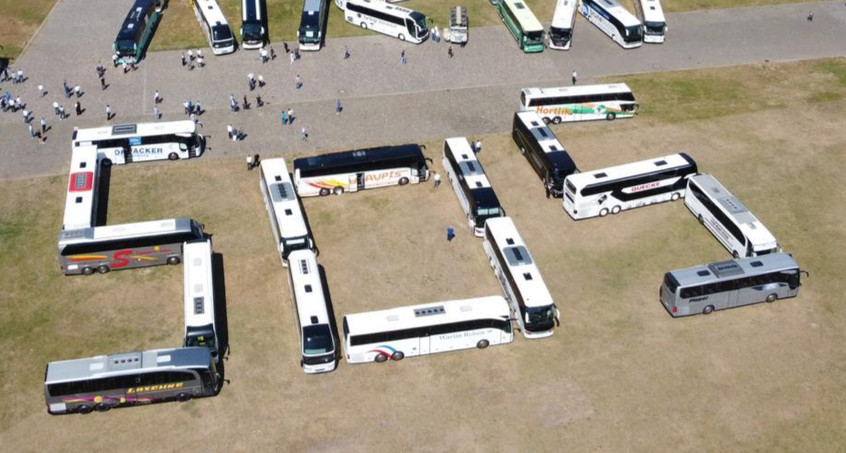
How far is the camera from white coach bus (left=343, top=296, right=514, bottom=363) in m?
43.0

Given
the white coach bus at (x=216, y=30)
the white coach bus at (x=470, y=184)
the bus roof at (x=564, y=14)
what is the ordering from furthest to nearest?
1. the bus roof at (x=564, y=14)
2. the white coach bus at (x=216, y=30)
3. the white coach bus at (x=470, y=184)

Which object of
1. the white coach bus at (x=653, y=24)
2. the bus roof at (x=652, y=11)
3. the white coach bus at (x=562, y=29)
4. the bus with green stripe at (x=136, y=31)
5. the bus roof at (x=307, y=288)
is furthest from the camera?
the bus roof at (x=652, y=11)

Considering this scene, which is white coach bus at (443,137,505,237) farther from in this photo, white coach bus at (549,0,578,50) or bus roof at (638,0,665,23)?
bus roof at (638,0,665,23)

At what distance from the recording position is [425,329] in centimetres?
4322

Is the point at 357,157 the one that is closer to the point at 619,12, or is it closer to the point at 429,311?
the point at 429,311

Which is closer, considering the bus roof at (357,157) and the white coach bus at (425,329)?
the white coach bus at (425,329)

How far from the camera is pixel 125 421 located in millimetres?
40688

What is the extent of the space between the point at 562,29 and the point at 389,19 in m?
14.7

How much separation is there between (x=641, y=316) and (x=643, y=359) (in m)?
3.33

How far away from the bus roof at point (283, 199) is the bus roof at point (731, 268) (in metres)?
21.1

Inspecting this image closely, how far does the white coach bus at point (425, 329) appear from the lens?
43.0 metres

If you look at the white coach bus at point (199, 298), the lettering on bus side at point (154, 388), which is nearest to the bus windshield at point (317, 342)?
the white coach bus at point (199, 298)

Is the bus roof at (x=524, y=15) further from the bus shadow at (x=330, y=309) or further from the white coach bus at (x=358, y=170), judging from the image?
the bus shadow at (x=330, y=309)

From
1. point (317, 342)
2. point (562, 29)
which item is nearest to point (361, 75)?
point (562, 29)
